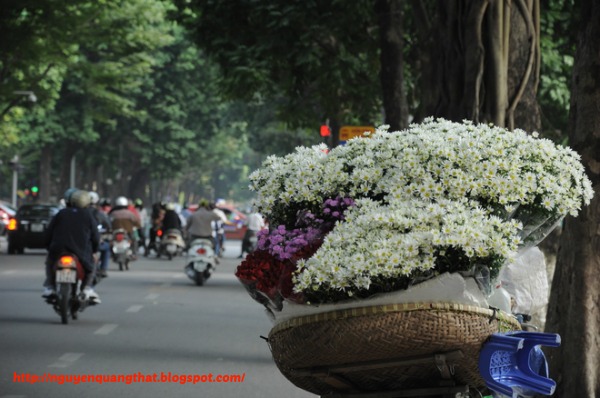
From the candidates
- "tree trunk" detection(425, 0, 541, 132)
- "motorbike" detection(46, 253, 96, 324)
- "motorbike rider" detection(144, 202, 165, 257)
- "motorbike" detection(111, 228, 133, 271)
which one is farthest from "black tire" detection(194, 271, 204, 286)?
"tree trunk" detection(425, 0, 541, 132)

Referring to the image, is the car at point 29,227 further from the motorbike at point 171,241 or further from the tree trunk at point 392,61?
the tree trunk at point 392,61

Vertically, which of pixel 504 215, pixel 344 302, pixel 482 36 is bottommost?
pixel 344 302

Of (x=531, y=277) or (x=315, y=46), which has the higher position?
(x=315, y=46)

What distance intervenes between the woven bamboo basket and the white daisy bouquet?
0.12m

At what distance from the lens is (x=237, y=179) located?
15738cm

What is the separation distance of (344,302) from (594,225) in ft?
14.1

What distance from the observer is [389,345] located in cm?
445

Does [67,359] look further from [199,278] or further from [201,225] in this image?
[201,225]

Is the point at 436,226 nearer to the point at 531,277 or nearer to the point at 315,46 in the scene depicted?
the point at 531,277

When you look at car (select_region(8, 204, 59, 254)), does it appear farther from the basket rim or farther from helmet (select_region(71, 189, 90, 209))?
the basket rim

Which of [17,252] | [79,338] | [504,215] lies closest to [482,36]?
[504,215]

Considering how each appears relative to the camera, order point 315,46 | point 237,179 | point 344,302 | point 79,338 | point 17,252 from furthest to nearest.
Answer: point 237,179 < point 17,252 < point 315,46 < point 79,338 < point 344,302

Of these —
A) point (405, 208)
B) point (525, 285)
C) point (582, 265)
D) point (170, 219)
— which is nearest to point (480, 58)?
point (582, 265)

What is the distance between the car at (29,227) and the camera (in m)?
37.6
